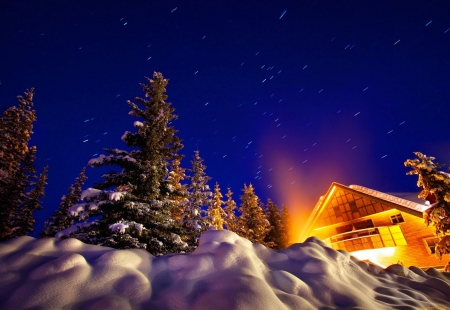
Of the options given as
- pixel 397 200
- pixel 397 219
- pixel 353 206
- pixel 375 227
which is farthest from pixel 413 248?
pixel 353 206

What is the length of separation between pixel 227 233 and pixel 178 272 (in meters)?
0.96

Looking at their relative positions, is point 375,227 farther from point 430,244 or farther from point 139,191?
point 139,191

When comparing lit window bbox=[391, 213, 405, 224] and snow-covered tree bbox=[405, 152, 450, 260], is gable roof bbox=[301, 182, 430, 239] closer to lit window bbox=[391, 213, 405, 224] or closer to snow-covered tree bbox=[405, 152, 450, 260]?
lit window bbox=[391, 213, 405, 224]

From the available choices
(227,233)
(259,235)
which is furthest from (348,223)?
(227,233)

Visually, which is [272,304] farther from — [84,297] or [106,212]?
[106,212]

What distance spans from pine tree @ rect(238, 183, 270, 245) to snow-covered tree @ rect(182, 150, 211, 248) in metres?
11.2

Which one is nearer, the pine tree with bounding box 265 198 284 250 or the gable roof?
the gable roof

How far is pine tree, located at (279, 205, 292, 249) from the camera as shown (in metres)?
34.2

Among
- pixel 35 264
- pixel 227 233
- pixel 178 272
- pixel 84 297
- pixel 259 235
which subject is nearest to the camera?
pixel 84 297

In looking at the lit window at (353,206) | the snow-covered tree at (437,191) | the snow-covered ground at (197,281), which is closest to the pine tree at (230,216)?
the lit window at (353,206)

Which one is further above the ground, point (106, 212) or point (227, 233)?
point (106, 212)

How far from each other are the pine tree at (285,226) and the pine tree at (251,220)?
685cm

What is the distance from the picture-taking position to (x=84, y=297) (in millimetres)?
1807

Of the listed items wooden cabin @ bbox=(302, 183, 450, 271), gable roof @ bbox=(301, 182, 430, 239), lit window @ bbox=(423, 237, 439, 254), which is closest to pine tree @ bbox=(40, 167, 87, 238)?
gable roof @ bbox=(301, 182, 430, 239)
